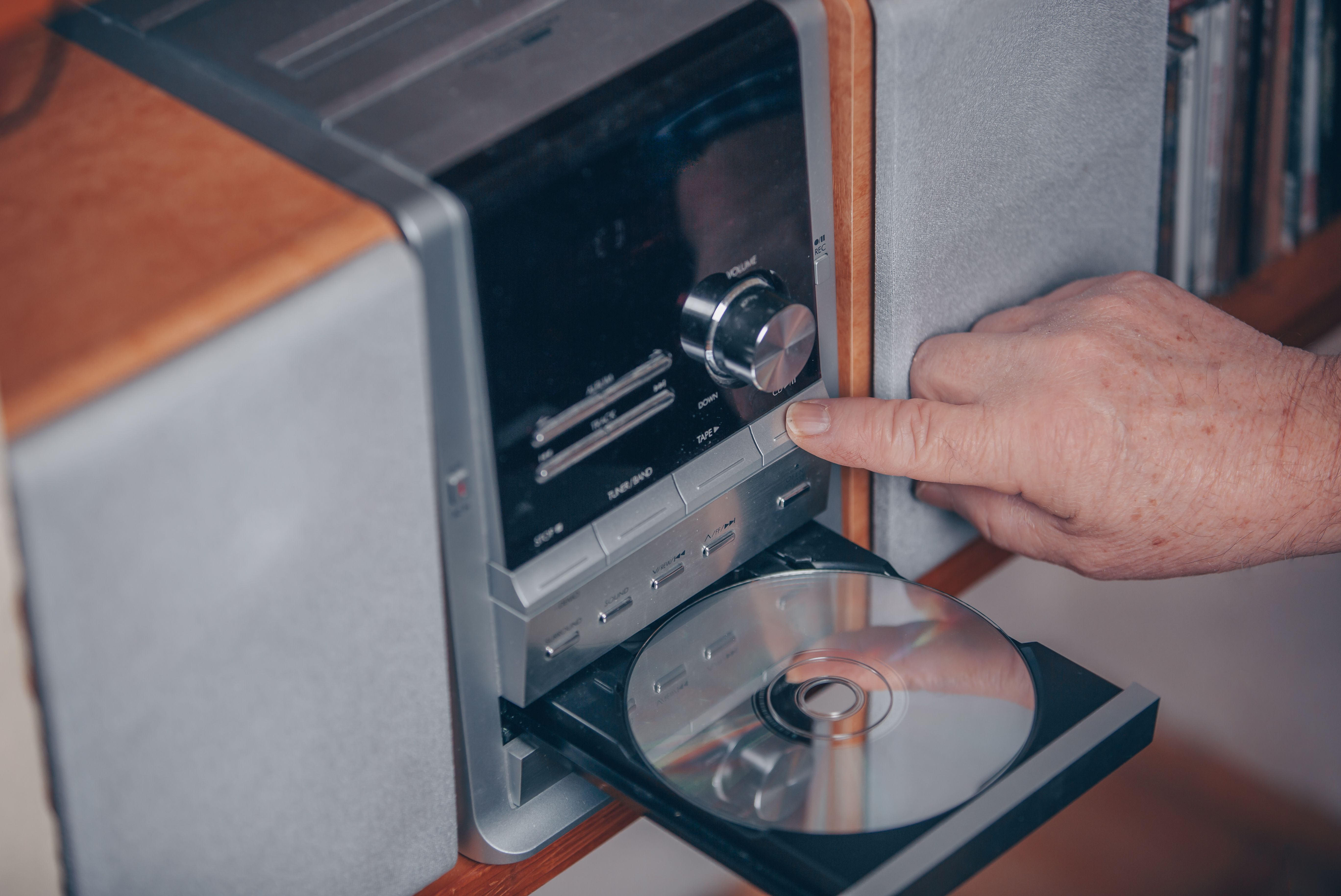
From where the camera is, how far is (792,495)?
2.43ft

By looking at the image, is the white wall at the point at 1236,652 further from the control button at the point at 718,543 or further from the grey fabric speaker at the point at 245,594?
the grey fabric speaker at the point at 245,594

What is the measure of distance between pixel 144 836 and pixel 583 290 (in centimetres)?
28

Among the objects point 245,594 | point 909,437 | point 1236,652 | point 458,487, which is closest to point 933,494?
point 909,437

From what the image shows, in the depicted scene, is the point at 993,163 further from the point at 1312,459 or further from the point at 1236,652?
the point at 1236,652

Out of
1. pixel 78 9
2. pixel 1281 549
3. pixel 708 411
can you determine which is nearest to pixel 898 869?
pixel 708 411

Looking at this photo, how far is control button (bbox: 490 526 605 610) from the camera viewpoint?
604 mm

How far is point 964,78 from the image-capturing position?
70 cm

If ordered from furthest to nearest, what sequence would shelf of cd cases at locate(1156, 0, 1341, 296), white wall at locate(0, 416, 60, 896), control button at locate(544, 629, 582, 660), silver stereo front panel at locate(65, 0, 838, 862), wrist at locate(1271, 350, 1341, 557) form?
1. shelf of cd cases at locate(1156, 0, 1341, 296)
2. wrist at locate(1271, 350, 1341, 557)
3. control button at locate(544, 629, 582, 660)
4. silver stereo front panel at locate(65, 0, 838, 862)
5. white wall at locate(0, 416, 60, 896)

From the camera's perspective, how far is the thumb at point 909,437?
0.71 metres

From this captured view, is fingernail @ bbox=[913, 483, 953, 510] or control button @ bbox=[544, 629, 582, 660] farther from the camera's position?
fingernail @ bbox=[913, 483, 953, 510]

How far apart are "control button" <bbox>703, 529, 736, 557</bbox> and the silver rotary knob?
0.09 meters

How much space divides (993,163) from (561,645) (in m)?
0.36

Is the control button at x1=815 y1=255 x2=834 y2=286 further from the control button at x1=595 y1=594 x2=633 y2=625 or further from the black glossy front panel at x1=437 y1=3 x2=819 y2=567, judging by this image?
the control button at x1=595 y1=594 x2=633 y2=625

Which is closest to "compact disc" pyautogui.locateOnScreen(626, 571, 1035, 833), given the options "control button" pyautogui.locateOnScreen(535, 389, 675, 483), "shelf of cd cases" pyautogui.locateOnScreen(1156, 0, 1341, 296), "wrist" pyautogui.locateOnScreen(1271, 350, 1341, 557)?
"control button" pyautogui.locateOnScreen(535, 389, 675, 483)
